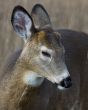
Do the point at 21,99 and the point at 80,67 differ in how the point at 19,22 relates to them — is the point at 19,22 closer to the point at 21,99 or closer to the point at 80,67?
the point at 21,99

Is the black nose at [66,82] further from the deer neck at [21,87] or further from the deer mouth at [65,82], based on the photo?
the deer neck at [21,87]

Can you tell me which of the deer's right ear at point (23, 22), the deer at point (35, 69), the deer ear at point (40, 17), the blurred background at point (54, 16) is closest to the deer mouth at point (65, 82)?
the deer at point (35, 69)

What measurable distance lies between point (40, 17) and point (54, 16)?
5.99 metres

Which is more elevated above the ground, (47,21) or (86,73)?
(47,21)

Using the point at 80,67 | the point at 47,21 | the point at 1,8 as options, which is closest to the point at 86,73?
the point at 80,67

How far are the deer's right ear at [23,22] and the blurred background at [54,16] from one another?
422 centimetres

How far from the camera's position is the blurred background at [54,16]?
47.7 feet

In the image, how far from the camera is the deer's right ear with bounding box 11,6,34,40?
32.1 ft

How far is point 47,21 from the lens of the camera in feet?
33.7

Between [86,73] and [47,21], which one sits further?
[86,73]

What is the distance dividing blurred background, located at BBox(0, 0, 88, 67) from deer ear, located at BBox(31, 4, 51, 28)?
3.79 metres

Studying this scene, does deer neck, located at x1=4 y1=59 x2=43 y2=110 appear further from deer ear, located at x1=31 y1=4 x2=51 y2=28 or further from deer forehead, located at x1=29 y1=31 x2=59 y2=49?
deer ear, located at x1=31 y1=4 x2=51 y2=28

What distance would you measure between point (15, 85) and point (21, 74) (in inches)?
6.7

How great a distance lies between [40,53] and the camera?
9609 millimetres
